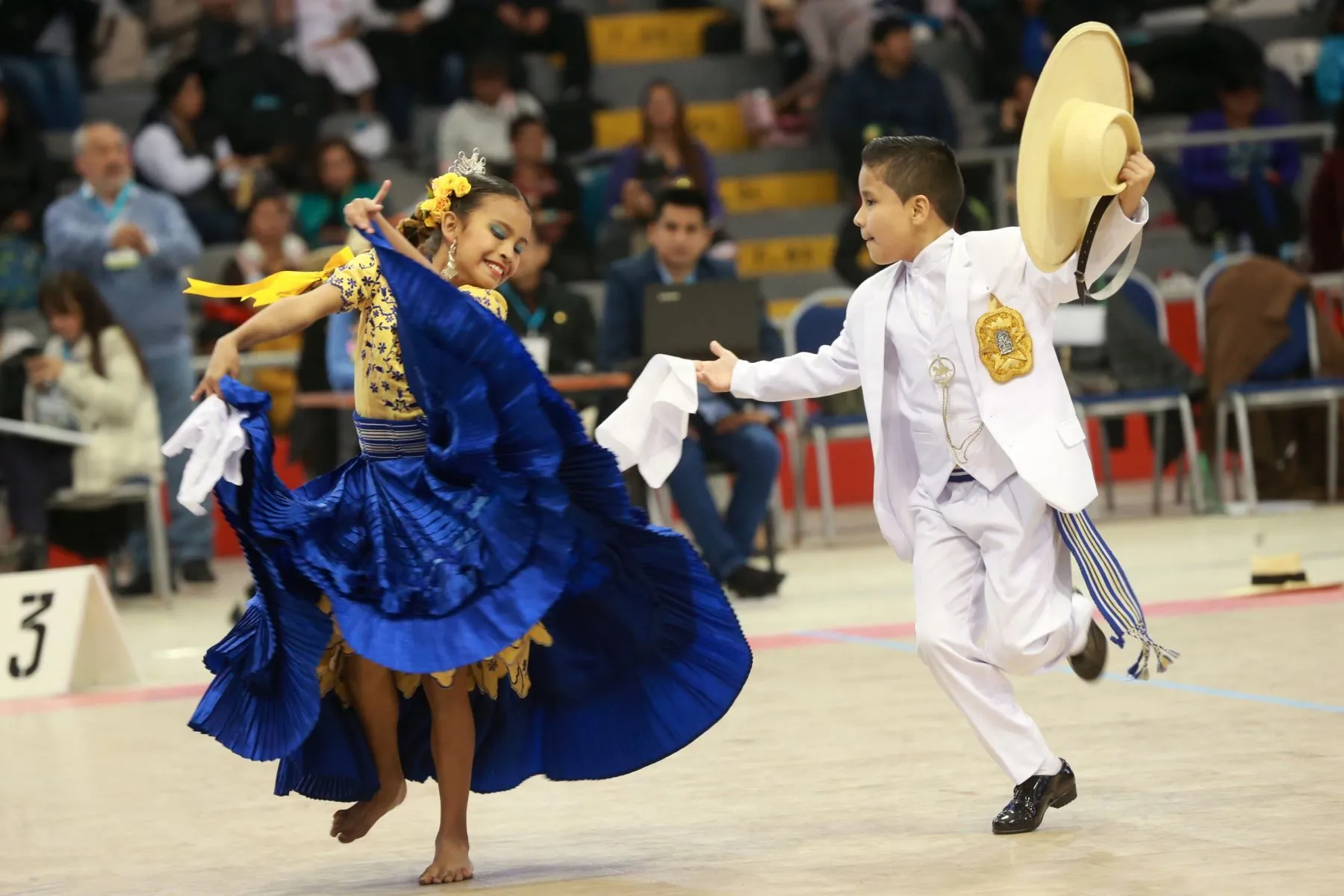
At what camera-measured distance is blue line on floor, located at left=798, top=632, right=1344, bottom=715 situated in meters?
4.97

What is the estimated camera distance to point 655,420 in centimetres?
420

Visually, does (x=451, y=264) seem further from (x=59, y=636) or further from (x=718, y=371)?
(x=59, y=636)

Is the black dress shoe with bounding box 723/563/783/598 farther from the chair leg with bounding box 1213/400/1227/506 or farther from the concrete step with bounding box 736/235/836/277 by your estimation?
the concrete step with bounding box 736/235/836/277

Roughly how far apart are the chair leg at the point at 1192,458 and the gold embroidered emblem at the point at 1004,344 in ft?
21.7

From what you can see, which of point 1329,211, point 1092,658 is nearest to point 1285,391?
point 1329,211

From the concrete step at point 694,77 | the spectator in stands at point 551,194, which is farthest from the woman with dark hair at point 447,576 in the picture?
the concrete step at point 694,77

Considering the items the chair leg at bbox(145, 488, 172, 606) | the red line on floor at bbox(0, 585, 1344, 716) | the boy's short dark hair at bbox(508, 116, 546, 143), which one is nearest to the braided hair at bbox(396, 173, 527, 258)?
the red line on floor at bbox(0, 585, 1344, 716)

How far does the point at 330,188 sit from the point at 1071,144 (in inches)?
322

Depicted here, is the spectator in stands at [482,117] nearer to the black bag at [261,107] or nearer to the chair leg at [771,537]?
the black bag at [261,107]

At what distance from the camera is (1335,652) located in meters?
5.83

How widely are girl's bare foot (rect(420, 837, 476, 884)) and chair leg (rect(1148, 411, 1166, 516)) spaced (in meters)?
7.52

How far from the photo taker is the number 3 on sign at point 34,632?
6809 millimetres

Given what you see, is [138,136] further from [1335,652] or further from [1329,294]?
[1335,652]

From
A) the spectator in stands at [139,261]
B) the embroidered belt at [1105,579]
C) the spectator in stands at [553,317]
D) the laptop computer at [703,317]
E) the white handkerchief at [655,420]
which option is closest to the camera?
the embroidered belt at [1105,579]
